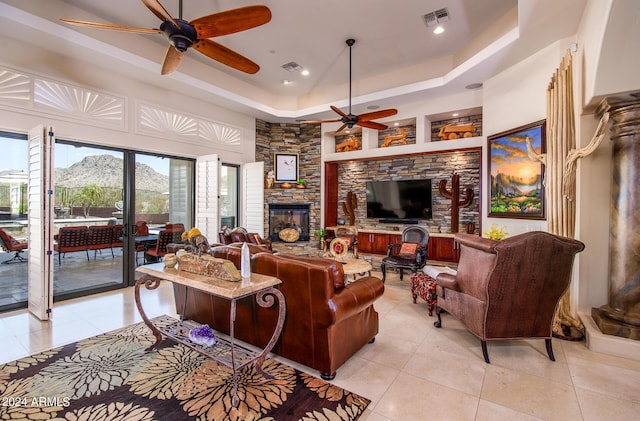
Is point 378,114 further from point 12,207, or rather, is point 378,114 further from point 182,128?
point 12,207

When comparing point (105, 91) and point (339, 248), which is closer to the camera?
point (105, 91)

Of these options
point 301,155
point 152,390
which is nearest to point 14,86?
point 152,390

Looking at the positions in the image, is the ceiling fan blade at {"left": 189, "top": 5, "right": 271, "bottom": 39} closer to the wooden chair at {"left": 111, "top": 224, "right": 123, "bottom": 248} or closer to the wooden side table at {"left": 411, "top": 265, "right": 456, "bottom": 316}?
the wooden side table at {"left": 411, "top": 265, "right": 456, "bottom": 316}

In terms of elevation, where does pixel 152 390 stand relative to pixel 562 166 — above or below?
below

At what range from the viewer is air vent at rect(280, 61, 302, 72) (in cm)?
567

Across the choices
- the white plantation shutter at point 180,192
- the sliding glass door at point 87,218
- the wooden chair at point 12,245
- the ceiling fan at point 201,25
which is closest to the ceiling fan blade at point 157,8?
the ceiling fan at point 201,25

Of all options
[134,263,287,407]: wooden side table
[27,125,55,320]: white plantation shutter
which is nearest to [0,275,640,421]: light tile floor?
[27,125,55,320]: white plantation shutter

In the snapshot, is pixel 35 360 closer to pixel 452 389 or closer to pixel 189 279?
pixel 189 279

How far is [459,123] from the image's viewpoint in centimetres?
639

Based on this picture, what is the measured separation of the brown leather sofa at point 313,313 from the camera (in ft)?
7.79

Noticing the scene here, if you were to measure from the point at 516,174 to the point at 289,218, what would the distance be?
16.5 feet

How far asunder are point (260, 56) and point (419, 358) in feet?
17.7

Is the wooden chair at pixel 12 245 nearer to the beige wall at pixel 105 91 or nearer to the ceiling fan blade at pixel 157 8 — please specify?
the beige wall at pixel 105 91

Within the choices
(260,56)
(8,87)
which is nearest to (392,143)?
(260,56)
